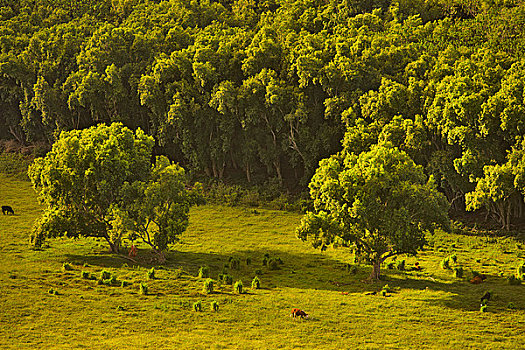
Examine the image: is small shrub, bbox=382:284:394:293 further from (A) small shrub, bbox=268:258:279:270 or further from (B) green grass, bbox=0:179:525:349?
(A) small shrub, bbox=268:258:279:270

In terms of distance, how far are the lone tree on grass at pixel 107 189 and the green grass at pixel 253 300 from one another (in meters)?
3.29

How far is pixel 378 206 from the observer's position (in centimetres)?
4784

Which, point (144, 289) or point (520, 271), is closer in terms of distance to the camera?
point (144, 289)

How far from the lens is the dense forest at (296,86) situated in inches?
2542

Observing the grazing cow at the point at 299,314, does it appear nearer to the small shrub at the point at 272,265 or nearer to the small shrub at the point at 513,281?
the small shrub at the point at 272,265

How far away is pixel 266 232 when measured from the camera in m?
68.9

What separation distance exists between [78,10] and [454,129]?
87.0 metres

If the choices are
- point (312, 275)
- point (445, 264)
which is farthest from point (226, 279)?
point (445, 264)

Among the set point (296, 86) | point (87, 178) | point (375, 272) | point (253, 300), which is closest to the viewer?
point (253, 300)

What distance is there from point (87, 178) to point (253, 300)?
19.3 m

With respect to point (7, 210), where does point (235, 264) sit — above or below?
below

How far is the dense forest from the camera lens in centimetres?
6456

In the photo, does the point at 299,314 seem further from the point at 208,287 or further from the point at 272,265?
the point at 272,265

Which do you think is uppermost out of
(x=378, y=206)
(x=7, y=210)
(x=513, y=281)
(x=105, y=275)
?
(x=378, y=206)
